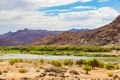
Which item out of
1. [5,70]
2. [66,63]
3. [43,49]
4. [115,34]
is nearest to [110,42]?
[115,34]

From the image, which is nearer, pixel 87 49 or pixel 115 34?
pixel 87 49

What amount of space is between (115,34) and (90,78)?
169 m

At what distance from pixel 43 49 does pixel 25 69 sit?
4998 inches

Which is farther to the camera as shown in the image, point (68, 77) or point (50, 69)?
point (50, 69)

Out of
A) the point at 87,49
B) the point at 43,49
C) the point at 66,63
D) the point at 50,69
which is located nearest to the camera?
the point at 50,69

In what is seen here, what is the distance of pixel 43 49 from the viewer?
15962cm

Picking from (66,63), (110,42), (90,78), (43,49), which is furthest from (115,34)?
(90,78)

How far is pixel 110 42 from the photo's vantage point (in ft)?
625

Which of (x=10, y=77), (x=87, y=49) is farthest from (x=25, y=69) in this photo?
(x=87, y=49)

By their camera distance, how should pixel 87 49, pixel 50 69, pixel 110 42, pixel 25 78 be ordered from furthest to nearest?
pixel 110 42 → pixel 87 49 → pixel 50 69 → pixel 25 78

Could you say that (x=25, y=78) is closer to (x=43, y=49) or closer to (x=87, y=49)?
(x=87, y=49)

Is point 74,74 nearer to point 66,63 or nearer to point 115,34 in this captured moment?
point 66,63

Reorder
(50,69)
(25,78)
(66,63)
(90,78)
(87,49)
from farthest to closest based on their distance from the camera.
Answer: (87,49) < (66,63) < (50,69) < (90,78) < (25,78)

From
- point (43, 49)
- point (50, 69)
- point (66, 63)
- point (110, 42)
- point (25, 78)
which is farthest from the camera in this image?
point (110, 42)
